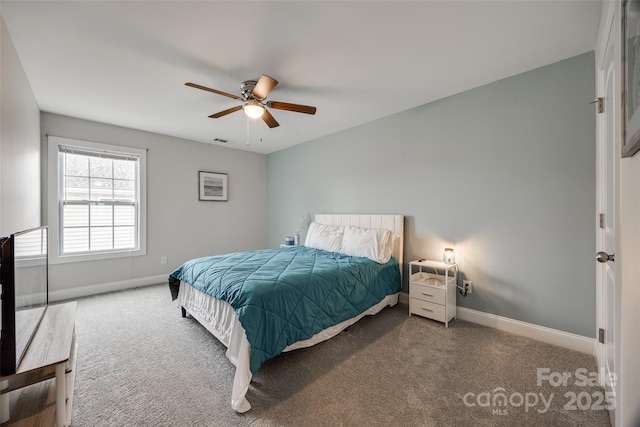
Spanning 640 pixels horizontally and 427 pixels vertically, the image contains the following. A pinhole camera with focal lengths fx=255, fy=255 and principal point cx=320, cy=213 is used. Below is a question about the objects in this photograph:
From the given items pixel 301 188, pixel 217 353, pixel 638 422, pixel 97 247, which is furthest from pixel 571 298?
pixel 97 247

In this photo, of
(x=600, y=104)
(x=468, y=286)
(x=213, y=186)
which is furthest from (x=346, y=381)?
(x=213, y=186)

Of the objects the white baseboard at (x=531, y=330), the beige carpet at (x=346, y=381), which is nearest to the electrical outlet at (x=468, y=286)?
the white baseboard at (x=531, y=330)

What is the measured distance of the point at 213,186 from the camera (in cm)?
486

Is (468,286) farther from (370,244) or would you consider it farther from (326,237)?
(326,237)

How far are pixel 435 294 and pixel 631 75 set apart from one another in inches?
88.9

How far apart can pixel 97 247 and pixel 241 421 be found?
3704mm

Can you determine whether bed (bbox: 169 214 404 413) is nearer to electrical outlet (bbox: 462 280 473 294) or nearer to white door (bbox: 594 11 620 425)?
electrical outlet (bbox: 462 280 473 294)

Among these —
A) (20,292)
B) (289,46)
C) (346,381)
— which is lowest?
(346,381)

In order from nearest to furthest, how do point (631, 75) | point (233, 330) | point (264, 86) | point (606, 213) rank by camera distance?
1. point (631, 75)
2. point (606, 213)
3. point (233, 330)
4. point (264, 86)

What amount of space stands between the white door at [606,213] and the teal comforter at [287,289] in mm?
1703

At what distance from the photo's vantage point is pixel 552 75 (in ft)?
7.52

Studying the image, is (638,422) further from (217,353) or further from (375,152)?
(375,152)

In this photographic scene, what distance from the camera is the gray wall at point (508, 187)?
2180 millimetres

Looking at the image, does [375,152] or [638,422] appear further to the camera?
[375,152]
